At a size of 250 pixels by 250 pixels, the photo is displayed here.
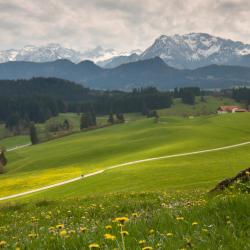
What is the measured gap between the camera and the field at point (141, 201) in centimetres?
601

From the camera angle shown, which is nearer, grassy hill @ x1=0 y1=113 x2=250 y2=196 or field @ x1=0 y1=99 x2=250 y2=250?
field @ x1=0 y1=99 x2=250 y2=250

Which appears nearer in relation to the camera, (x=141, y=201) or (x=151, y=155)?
(x=141, y=201)

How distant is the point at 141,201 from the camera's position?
51.3ft

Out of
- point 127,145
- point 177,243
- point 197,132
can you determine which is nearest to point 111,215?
point 177,243

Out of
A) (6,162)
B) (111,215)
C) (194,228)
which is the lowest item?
(6,162)

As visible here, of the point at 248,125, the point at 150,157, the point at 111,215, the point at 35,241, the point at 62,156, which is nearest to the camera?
the point at 35,241

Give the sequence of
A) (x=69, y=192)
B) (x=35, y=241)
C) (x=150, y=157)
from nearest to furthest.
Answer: (x=35, y=241) < (x=69, y=192) < (x=150, y=157)

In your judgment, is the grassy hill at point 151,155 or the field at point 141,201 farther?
the grassy hill at point 151,155

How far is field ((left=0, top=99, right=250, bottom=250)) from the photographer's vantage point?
6.01m

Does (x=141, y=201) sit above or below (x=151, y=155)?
above

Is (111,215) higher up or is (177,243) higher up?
(177,243)

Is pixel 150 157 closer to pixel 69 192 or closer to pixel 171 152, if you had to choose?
pixel 171 152

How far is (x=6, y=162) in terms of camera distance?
135250 mm

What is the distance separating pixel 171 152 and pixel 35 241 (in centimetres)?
8225
